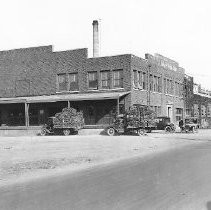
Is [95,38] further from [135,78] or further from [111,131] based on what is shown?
[111,131]

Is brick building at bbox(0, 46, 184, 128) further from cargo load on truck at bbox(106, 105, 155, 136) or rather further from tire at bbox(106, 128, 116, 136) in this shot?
tire at bbox(106, 128, 116, 136)

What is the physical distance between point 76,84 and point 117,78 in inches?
168

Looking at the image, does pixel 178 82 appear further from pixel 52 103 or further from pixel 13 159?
pixel 13 159

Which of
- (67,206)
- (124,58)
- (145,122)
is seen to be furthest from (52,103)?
(67,206)

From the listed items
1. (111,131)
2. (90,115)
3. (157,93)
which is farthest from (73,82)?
(111,131)

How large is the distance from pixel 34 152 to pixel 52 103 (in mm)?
21908

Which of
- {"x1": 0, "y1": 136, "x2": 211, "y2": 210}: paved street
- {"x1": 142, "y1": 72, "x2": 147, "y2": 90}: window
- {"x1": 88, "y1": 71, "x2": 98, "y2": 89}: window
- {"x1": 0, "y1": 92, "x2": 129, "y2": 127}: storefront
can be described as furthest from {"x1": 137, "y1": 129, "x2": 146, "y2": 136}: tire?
{"x1": 0, "y1": 136, "x2": 211, "y2": 210}: paved street

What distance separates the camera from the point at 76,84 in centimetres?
4028

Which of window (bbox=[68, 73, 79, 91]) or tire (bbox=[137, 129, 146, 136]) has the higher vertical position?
window (bbox=[68, 73, 79, 91])

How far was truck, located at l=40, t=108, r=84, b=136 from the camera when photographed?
109 feet

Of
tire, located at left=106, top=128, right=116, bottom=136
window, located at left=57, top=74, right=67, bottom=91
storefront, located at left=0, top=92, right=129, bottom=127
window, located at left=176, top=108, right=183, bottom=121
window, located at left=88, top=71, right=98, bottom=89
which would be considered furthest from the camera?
window, located at left=176, top=108, right=183, bottom=121

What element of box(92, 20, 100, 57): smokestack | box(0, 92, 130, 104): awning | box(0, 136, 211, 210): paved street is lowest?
box(0, 136, 211, 210): paved street

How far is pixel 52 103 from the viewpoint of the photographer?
4066 centimetres

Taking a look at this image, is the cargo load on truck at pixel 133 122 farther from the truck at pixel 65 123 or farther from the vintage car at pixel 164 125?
the vintage car at pixel 164 125
